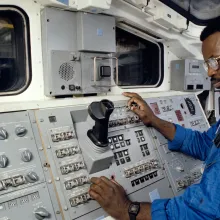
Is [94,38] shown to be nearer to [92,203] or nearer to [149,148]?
[149,148]

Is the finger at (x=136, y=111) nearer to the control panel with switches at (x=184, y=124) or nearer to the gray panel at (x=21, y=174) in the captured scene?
the control panel with switches at (x=184, y=124)

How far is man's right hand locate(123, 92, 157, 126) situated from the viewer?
246 cm

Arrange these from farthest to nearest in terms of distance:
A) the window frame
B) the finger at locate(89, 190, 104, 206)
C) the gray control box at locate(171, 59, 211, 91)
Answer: the gray control box at locate(171, 59, 211, 91)
the window frame
the finger at locate(89, 190, 104, 206)

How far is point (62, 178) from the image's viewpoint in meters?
1.80

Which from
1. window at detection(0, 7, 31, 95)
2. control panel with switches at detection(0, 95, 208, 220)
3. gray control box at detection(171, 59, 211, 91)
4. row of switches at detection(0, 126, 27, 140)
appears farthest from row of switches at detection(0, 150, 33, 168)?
gray control box at detection(171, 59, 211, 91)

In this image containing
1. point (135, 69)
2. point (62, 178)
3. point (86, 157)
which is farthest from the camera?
point (135, 69)

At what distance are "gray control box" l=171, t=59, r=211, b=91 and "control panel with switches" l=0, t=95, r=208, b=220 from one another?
88 cm

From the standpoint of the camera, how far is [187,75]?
10.5ft

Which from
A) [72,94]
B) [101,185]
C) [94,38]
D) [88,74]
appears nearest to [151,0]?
[94,38]

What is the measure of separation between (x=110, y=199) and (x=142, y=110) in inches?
35.5

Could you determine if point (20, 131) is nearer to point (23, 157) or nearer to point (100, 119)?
point (23, 157)

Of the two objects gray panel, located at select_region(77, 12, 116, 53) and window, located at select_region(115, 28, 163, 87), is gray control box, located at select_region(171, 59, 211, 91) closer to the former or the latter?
window, located at select_region(115, 28, 163, 87)

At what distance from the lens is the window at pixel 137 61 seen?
9.73 ft

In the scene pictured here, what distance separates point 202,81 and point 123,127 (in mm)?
Result: 1506
